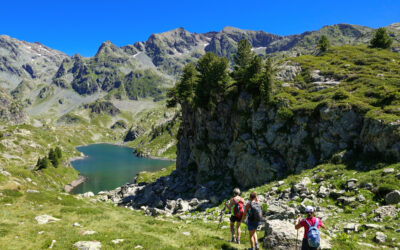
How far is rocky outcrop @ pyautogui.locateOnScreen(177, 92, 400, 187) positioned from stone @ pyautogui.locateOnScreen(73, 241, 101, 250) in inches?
1205

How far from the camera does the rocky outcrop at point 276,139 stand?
3036 centimetres

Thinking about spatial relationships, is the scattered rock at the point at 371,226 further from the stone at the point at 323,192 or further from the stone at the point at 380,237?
the stone at the point at 323,192

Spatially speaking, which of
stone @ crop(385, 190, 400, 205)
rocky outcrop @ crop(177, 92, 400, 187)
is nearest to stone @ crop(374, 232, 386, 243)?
stone @ crop(385, 190, 400, 205)

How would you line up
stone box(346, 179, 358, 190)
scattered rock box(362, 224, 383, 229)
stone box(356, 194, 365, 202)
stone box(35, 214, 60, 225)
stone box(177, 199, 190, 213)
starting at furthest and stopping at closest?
stone box(177, 199, 190, 213), stone box(346, 179, 358, 190), stone box(356, 194, 365, 202), stone box(35, 214, 60, 225), scattered rock box(362, 224, 383, 229)

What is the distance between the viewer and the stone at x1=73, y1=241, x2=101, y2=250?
577 inches

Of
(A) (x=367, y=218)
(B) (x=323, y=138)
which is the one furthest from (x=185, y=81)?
(A) (x=367, y=218)

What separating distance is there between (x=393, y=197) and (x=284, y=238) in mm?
13064

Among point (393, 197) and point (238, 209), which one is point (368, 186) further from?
point (238, 209)

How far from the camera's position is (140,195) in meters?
61.9

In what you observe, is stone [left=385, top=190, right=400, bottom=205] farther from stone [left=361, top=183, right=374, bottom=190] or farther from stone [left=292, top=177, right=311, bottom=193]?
stone [left=292, top=177, right=311, bottom=193]

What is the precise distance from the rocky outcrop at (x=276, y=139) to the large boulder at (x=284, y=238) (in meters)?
19.5

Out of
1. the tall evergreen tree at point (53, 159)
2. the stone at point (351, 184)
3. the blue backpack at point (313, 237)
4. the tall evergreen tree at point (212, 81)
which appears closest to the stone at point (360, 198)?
the stone at point (351, 184)

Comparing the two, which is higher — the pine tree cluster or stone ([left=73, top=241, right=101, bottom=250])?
the pine tree cluster

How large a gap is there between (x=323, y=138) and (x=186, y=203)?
26921 mm
